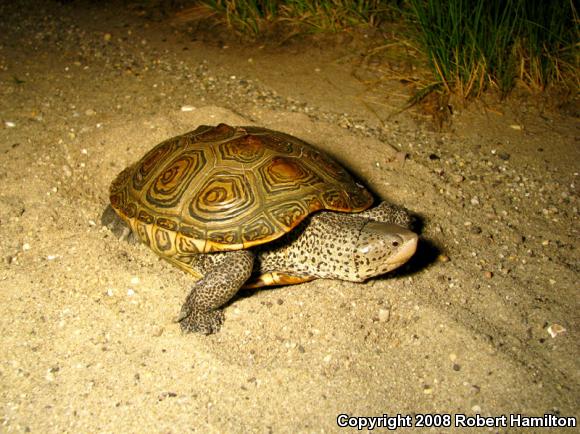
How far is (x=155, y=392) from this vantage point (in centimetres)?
260

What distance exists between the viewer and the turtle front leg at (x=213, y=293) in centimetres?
287

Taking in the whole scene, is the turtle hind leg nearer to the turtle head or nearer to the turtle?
the turtle

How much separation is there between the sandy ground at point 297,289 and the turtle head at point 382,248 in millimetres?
265

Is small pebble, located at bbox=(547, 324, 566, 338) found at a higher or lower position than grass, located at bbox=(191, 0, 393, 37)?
lower

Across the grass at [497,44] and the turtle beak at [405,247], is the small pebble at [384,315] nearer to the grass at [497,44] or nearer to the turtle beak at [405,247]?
the turtle beak at [405,247]

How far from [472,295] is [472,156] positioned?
167cm

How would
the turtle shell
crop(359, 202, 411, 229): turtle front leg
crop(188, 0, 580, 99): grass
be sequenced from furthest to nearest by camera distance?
crop(188, 0, 580, 99): grass → crop(359, 202, 411, 229): turtle front leg → the turtle shell

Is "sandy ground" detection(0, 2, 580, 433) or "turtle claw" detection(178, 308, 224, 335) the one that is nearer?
"sandy ground" detection(0, 2, 580, 433)

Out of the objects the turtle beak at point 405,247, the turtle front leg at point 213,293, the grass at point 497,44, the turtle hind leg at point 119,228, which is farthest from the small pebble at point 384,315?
the grass at point 497,44

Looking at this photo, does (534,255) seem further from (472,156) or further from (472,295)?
(472,156)

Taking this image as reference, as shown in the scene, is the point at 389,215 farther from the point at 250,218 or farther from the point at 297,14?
the point at 297,14

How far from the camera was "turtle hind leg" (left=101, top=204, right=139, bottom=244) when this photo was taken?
11.2ft

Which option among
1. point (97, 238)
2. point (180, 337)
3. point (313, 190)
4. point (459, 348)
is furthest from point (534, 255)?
point (97, 238)

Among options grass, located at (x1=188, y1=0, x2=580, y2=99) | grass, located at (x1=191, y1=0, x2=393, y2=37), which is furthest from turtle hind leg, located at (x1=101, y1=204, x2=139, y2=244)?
grass, located at (x1=191, y1=0, x2=393, y2=37)
